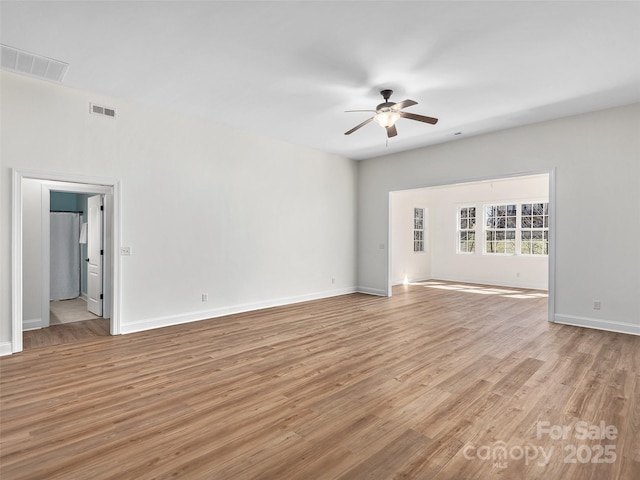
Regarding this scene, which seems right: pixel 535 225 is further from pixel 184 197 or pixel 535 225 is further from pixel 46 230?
pixel 46 230

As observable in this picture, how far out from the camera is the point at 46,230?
15.4 feet

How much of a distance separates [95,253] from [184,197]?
2062 mm

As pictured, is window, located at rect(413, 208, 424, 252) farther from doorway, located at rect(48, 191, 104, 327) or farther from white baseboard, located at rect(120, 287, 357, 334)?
doorway, located at rect(48, 191, 104, 327)

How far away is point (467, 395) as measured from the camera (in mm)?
2664

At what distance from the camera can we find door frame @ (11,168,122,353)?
11.9ft

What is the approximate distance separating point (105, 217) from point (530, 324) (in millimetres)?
6611

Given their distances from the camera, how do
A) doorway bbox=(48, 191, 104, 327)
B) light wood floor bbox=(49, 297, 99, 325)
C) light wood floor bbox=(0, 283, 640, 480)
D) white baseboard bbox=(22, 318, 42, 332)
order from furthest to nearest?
doorway bbox=(48, 191, 104, 327), light wood floor bbox=(49, 297, 99, 325), white baseboard bbox=(22, 318, 42, 332), light wood floor bbox=(0, 283, 640, 480)

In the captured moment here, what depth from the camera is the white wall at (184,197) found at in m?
3.80

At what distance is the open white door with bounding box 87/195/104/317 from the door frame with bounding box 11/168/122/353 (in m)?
0.25

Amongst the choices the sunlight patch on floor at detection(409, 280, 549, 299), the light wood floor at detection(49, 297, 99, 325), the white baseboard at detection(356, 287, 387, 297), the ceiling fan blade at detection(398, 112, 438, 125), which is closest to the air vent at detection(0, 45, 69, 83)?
the light wood floor at detection(49, 297, 99, 325)

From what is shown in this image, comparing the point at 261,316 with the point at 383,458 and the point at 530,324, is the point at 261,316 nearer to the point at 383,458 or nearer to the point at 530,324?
the point at 383,458

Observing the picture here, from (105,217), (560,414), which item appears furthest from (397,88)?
(105,217)

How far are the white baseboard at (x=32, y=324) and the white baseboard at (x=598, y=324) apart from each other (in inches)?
295

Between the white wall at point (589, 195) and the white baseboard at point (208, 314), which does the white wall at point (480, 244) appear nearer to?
the white wall at point (589, 195)
